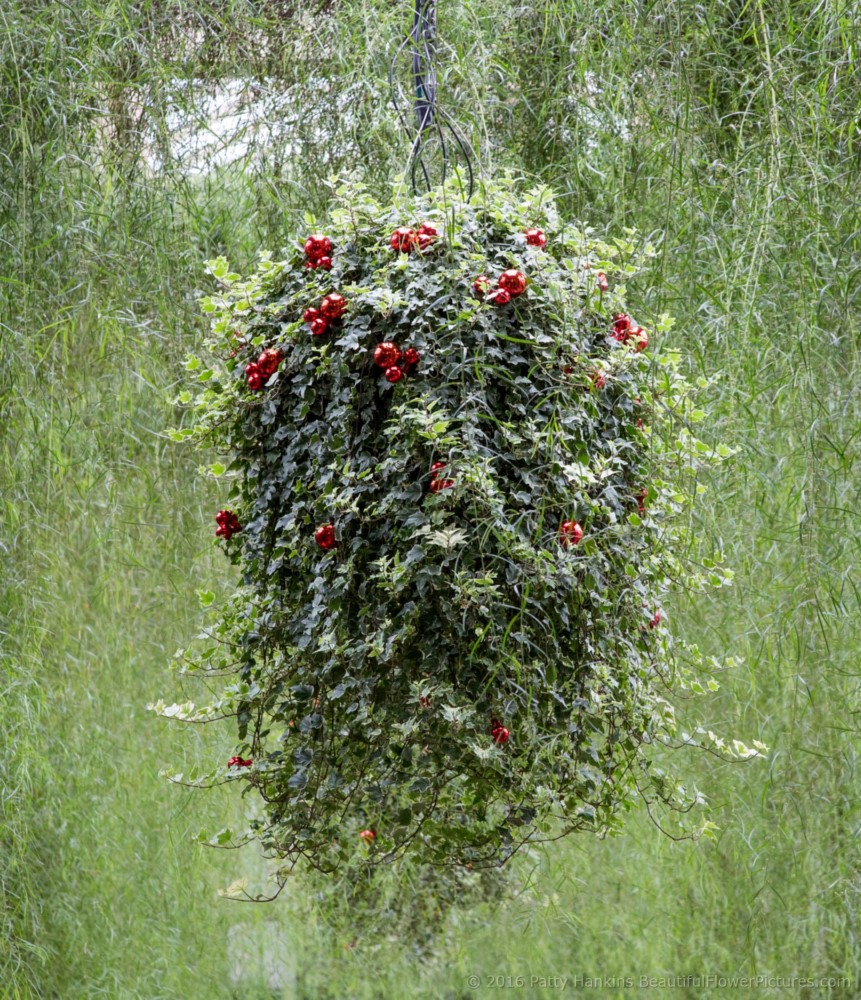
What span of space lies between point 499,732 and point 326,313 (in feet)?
1.57

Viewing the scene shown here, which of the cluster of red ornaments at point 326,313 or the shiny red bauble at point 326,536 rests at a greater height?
the cluster of red ornaments at point 326,313

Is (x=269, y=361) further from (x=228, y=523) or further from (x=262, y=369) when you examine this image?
(x=228, y=523)

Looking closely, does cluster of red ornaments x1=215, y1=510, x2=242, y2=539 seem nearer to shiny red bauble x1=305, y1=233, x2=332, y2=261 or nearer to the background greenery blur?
shiny red bauble x1=305, y1=233, x2=332, y2=261

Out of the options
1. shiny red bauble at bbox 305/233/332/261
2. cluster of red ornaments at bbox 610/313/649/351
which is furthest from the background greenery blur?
shiny red bauble at bbox 305/233/332/261

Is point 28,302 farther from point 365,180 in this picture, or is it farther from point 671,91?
point 671,91

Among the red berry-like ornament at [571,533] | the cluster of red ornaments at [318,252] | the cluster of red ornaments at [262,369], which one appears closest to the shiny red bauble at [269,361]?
the cluster of red ornaments at [262,369]

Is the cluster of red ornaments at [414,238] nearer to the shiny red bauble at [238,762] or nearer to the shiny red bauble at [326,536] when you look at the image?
the shiny red bauble at [326,536]

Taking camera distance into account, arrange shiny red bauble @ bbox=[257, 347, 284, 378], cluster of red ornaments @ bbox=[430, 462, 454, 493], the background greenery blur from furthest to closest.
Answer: the background greenery blur < shiny red bauble @ bbox=[257, 347, 284, 378] < cluster of red ornaments @ bbox=[430, 462, 454, 493]

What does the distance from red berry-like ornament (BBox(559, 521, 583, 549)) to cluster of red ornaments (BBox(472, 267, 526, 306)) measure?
0.80ft

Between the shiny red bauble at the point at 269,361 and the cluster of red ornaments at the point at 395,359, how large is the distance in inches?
4.9

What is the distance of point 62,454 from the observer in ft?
6.32

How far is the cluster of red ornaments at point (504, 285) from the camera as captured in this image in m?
1.12

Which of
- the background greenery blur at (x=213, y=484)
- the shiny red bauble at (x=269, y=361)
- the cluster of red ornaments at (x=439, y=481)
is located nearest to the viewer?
the cluster of red ornaments at (x=439, y=481)

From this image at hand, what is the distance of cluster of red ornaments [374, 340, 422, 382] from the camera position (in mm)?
1107
